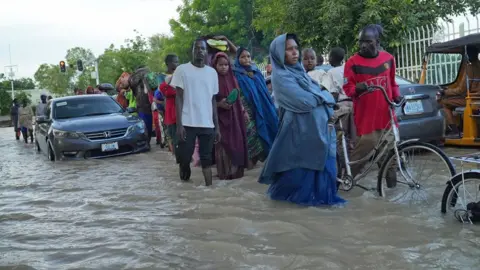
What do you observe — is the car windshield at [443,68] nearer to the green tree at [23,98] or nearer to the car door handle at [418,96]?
the car door handle at [418,96]

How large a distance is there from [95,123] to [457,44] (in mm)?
6483

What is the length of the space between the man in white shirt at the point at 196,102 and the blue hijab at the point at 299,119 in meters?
1.30

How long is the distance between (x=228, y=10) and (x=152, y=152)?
23.6 m

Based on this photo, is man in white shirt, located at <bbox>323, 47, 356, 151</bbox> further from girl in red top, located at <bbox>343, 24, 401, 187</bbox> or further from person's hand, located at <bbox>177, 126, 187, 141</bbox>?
person's hand, located at <bbox>177, 126, 187, 141</bbox>

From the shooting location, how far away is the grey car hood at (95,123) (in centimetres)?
1016

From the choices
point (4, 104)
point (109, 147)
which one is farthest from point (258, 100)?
point (4, 104)

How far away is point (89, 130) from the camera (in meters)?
10.1

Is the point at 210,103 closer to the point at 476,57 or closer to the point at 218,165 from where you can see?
the point at 218,165

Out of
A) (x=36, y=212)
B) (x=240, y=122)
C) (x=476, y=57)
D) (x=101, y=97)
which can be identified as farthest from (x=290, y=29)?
(x=36, y=212)

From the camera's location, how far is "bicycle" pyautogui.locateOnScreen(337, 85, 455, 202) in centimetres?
475

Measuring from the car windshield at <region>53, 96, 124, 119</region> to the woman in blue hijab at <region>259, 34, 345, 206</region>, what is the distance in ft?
22.8

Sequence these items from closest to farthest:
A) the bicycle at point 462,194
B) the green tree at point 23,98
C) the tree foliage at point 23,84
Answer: the bicycle at point 462,194 → the green tree at point 23,98 → the tree foliage at point 23,84

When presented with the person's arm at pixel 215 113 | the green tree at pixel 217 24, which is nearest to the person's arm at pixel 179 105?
the person's arm at pixel 215 113

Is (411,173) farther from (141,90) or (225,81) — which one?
(141,90)
